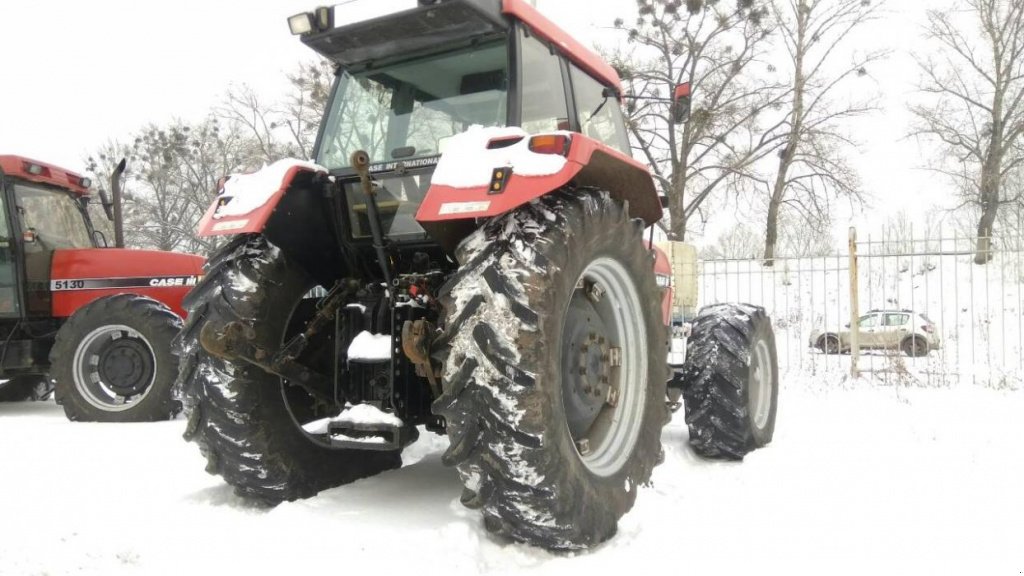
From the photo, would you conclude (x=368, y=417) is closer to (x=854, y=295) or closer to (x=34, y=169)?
(x=34, y=169)

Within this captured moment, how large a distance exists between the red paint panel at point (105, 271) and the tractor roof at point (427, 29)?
484 cm

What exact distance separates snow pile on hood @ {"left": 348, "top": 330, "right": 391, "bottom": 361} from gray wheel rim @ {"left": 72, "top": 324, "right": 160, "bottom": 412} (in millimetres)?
4224

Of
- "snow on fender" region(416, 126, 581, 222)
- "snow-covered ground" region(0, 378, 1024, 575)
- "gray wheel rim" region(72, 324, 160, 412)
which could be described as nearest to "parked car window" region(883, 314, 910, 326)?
"snow-covered ground" region(0, 378, 1024, 575)

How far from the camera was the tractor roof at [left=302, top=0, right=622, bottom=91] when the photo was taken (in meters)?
3.36

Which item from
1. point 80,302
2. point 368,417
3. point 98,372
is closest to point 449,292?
point 368,417

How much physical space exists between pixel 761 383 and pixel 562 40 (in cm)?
276

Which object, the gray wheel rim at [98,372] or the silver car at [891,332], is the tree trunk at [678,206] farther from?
the gray wheel rim at [98,372]

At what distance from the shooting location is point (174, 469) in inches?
170

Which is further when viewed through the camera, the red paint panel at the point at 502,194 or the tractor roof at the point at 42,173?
the tractor roof at the point at 42,173

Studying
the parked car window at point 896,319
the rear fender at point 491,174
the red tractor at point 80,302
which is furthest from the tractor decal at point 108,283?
the parked car window at point 896,319

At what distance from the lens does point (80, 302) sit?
7621mm

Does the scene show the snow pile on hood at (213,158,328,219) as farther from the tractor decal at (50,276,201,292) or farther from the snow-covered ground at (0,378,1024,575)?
the tractor decal at (50,276,201,292)

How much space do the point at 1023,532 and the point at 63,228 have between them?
875 cm

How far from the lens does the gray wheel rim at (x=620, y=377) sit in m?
3.25
